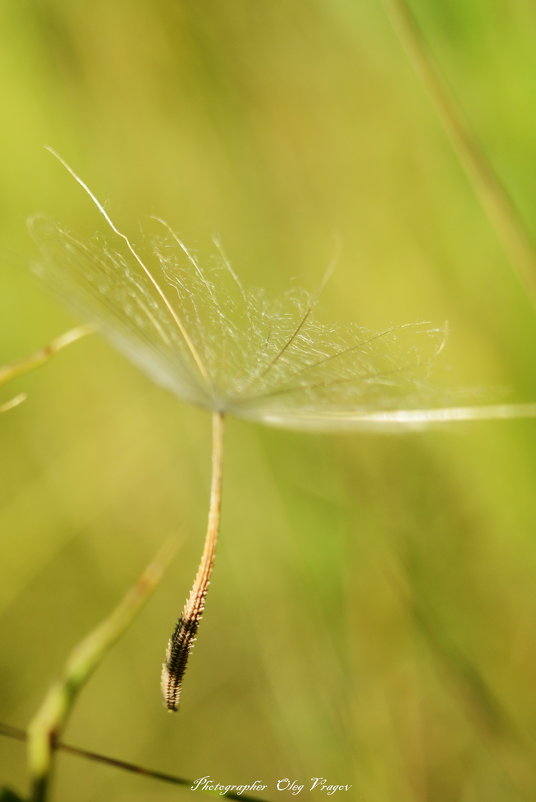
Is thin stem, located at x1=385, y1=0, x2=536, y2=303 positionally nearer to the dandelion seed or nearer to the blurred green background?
the dandelion seed

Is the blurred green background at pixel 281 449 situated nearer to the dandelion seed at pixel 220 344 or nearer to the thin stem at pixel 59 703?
the dandelion seed at pixel 220 344

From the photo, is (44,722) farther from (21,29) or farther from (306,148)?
(21,29)

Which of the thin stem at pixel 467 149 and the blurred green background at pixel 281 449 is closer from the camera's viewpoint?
the thin stem at pixel 467 149

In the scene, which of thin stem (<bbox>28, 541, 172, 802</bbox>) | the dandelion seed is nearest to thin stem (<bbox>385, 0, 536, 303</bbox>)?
the dandelion seed

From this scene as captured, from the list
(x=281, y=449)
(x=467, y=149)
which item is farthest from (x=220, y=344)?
(x=281, y=449)

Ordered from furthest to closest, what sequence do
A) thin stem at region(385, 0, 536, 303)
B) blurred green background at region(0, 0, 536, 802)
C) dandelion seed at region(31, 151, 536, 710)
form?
blurred green background at region(0, 0, 536, 802) < thin stem at region(385, 0, 536, 303) < dandelion seed at region(31, 151, 536, 710)

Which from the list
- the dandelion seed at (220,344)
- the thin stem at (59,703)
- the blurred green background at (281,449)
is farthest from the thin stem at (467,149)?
the thin stem at (59,703)

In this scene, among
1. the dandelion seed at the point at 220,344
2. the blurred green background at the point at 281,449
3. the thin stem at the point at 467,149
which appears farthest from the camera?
the blurred green background at the point at 281,449
